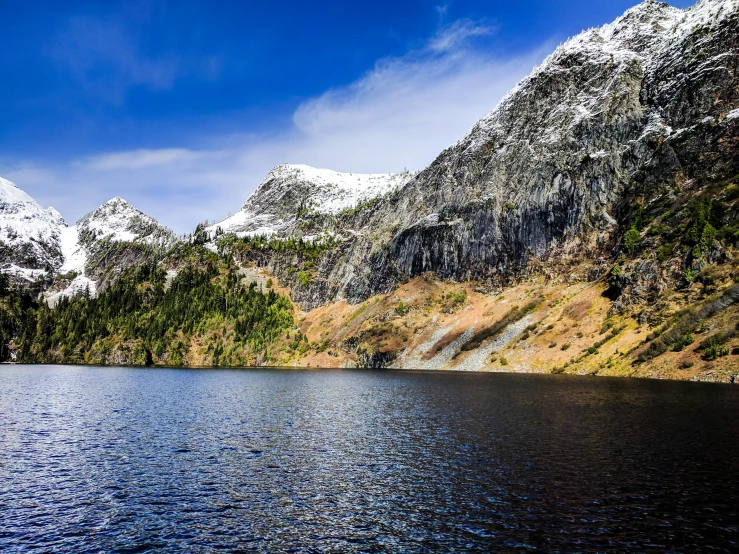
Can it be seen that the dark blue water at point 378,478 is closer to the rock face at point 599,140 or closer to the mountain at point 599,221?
the mountain at point 599,221

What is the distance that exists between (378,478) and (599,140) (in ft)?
562

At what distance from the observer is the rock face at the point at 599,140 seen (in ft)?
458

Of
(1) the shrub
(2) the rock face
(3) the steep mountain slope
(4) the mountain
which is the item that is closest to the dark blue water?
(1) the shrub

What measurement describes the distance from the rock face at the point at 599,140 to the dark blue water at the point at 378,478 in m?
109

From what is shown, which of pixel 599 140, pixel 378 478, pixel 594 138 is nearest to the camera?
pixel 378 478

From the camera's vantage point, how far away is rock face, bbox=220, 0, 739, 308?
13950 cm

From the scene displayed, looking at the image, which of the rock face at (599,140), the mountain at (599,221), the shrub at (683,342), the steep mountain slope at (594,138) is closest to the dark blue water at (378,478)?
the shrub at (683,342)

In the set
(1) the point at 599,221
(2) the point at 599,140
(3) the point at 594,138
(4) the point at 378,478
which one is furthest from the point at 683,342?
(3) the point at 594,138

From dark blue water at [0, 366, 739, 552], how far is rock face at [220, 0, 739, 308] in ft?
359

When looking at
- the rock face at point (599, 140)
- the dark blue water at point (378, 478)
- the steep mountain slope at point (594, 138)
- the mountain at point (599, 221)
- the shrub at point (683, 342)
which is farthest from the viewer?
the steep mountain slope at point (594, 138)

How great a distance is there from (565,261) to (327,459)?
142 meters

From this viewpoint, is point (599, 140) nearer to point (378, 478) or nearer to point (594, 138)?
point (594, 138)

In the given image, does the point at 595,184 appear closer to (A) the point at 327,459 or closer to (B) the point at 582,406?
(B) the point at 582,406

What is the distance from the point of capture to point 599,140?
6516 inches
